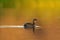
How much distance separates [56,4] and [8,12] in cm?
34

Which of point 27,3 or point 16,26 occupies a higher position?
point 27,3

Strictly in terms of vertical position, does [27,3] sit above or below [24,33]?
above

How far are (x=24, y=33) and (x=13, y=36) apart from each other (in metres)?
0.08

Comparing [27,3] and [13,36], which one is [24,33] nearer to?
[13,36]

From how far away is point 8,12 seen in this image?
100cm

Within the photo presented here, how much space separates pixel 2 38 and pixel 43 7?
0.36 meters

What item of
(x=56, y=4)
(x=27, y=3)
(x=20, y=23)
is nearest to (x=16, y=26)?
(x=20, y=23)

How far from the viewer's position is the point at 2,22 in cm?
100

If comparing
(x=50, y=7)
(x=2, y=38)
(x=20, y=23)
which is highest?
(x=50, y=7)

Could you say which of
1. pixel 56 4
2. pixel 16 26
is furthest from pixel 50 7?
pixel 16 26

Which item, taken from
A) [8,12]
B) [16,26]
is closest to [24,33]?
[16,26]

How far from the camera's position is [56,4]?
1.03m

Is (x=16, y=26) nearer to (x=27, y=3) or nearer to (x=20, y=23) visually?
(x=20, y=23)

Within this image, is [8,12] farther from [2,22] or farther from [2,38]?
[2,38]
